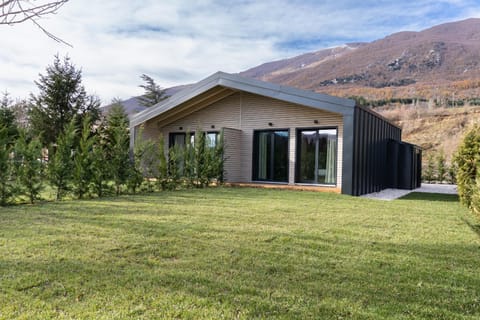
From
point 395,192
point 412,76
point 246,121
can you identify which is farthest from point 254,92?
point 412,76

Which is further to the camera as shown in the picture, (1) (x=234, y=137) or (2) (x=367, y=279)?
(1) (x=234, y=137)

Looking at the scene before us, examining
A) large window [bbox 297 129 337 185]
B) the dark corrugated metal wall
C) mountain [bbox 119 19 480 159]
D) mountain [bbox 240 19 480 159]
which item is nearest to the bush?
the dark corrugated metal wall

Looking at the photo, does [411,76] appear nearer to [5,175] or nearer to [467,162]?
[467,162]

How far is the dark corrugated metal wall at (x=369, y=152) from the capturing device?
993 cm

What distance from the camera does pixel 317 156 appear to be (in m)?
11.3

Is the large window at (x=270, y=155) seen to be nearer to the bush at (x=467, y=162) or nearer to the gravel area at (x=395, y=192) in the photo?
the gravel area at (x=395, y=192)

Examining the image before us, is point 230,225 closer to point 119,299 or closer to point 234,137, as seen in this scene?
point 119,299

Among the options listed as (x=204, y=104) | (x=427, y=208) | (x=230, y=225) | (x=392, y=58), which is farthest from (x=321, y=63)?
(x=230, y=225)

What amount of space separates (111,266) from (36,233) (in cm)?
173

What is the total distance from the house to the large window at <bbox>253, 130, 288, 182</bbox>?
0.11ft

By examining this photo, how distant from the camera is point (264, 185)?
1194 cm

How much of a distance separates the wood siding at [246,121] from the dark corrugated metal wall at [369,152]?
698 mm

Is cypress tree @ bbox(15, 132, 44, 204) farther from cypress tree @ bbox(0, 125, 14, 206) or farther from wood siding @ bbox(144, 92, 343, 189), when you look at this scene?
wood siding @ bbox(144, 92, 343, 189)

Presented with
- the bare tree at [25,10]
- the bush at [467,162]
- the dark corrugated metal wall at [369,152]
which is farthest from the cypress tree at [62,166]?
the bush at [467,162]
